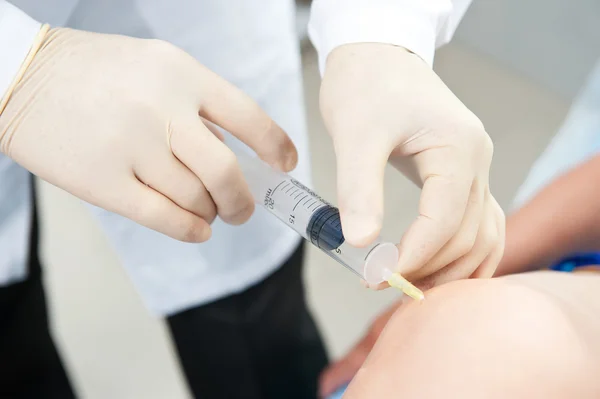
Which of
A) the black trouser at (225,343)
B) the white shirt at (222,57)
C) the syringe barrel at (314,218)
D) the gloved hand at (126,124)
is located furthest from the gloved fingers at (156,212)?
the black trouser at (225,343)

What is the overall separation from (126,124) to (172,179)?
0.28 feet

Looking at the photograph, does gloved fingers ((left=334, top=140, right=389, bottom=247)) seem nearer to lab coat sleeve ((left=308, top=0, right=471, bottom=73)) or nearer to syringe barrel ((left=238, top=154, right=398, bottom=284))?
syringe barrel ((left=238, top=154, right=398, bottom=284))

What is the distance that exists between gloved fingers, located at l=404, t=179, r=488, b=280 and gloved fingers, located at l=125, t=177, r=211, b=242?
0.93 ft

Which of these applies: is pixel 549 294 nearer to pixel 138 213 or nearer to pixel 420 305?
pixel 420 305

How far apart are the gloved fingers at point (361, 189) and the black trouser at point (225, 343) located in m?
0.56

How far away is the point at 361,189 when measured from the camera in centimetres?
63

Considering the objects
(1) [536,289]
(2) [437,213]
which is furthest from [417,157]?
(1) [536,289]

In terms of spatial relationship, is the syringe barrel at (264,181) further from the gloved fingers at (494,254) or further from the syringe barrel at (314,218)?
the gloved fingers at (494,254)

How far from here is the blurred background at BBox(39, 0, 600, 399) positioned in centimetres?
88

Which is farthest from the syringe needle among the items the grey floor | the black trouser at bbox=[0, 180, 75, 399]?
the black trouser at bbox=[0, 180, 75, 399]

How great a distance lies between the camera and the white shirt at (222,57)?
28.4 inches

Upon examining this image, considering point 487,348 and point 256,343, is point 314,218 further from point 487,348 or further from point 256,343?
point 256,343

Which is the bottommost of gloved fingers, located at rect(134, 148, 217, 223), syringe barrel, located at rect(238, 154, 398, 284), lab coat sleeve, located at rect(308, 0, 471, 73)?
gloved fingers, located at rect(134, 148, 217, 223)

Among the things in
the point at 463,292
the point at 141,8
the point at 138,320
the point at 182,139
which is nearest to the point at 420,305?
the point at 463,292
